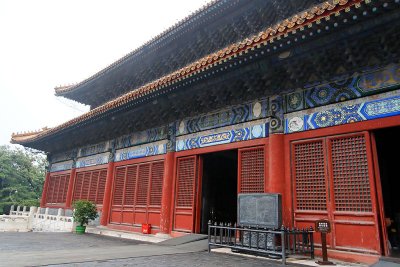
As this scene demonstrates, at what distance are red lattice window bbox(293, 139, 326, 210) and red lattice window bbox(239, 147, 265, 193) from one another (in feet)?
3.20

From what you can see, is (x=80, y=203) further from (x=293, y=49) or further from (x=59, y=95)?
(x=293, y=49)

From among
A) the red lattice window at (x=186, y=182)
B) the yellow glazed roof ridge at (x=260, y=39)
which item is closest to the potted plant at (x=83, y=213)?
the yellow glazed roof ridge at (x=260, y=39)

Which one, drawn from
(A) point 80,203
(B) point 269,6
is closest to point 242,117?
(B) point 269,6

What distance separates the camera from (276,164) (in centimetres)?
758

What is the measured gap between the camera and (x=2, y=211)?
26203 millimetres

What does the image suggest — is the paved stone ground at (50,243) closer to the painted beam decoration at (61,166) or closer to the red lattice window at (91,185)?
the red lattice window at (91,185)

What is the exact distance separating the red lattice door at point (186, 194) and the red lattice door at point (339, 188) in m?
3.45

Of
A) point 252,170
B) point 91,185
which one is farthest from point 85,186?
point 252,170

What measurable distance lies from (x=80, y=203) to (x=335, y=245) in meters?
9.87

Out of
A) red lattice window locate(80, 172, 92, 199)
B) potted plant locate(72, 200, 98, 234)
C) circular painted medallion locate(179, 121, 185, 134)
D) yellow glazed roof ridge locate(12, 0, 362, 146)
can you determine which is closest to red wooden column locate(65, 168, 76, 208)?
red lattice window locate(80, 172, 92, 199)

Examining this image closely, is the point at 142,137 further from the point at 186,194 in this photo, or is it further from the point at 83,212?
the point at 83,212

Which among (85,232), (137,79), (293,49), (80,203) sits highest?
(137,79)

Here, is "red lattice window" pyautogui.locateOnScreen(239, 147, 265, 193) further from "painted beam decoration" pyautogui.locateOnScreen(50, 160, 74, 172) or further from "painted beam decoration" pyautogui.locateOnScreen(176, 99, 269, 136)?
"painted beam decoration" pyautogui.locateOnScreen(50, 160, 74, 172)

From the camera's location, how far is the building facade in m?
6.16
